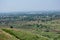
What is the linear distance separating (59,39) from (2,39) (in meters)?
35.3

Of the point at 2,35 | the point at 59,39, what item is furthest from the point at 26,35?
the point at 59,39

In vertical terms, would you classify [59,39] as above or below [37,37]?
below

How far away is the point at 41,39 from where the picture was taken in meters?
49.7

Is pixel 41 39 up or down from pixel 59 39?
up

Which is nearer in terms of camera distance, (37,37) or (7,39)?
(7,39)

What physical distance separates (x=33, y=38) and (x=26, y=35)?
7.39 ft

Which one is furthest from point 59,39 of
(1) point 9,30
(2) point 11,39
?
(2) point 11,39

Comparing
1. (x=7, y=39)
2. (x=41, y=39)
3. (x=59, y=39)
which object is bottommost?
(x=59, y=39)

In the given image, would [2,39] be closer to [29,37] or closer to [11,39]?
[11,39]

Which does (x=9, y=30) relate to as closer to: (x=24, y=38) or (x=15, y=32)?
(x=15, y=32)

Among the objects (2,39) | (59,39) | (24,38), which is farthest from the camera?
(59,39)

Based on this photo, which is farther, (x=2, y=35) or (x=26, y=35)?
(x=26, y=35)

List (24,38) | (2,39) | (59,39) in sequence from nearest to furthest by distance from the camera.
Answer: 1. (2,39)
2. (24,38)
3. (59,39)

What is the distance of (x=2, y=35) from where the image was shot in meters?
40.6
